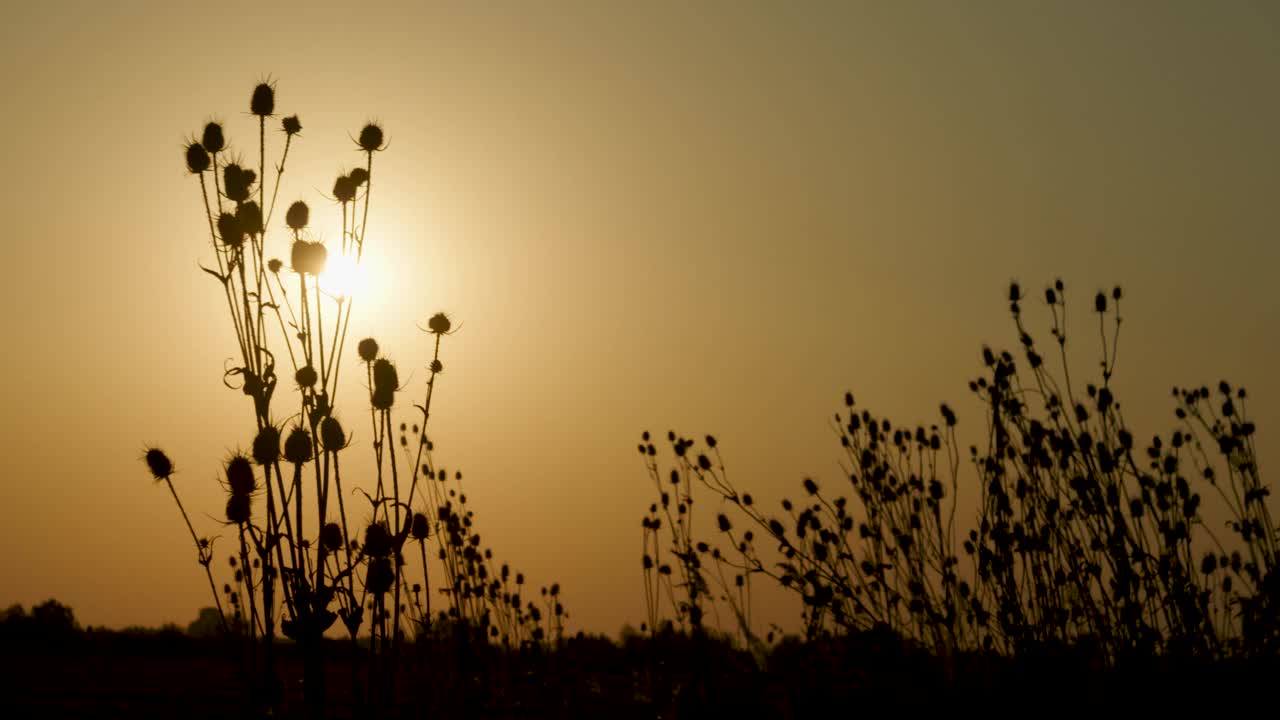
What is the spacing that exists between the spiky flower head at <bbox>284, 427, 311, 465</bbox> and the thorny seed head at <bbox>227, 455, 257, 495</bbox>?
155 millimetres

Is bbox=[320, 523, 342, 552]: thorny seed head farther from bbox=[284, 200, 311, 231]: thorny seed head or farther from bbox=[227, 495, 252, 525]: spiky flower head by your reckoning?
bbox=[284, 200, 311, 231]: thorny seed head

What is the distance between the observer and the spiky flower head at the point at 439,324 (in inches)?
180

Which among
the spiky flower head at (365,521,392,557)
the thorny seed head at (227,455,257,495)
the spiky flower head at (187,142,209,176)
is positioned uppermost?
the spiky flower head at (187,142,209,176)

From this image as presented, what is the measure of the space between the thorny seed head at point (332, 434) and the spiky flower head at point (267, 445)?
0.47 feet

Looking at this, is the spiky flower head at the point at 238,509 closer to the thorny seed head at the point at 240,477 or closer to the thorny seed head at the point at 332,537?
the thorny seed head at the point at 240,477

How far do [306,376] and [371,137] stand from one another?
1133 millimetres

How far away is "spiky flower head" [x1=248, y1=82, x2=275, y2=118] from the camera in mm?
3814

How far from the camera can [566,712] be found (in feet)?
18.2

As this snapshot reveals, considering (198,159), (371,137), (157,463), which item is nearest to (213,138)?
(198,159)

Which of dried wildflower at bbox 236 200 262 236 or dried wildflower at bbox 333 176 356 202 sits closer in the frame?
dried wildflower at bbox 236 200 262 236

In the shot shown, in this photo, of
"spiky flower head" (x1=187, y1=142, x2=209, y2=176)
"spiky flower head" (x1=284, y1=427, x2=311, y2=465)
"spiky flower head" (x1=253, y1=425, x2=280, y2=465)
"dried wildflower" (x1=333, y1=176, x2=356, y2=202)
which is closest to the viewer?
"spiky flower head" (x1=253, y1=425, x2=280, y2=465)

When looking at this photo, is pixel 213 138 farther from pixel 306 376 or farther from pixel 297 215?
pixel 306 376

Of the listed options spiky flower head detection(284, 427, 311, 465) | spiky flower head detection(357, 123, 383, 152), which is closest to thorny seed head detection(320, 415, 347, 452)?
spiky flower head detection(284, 427, 311, 465)

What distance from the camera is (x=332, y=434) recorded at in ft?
Answer: 11.1
